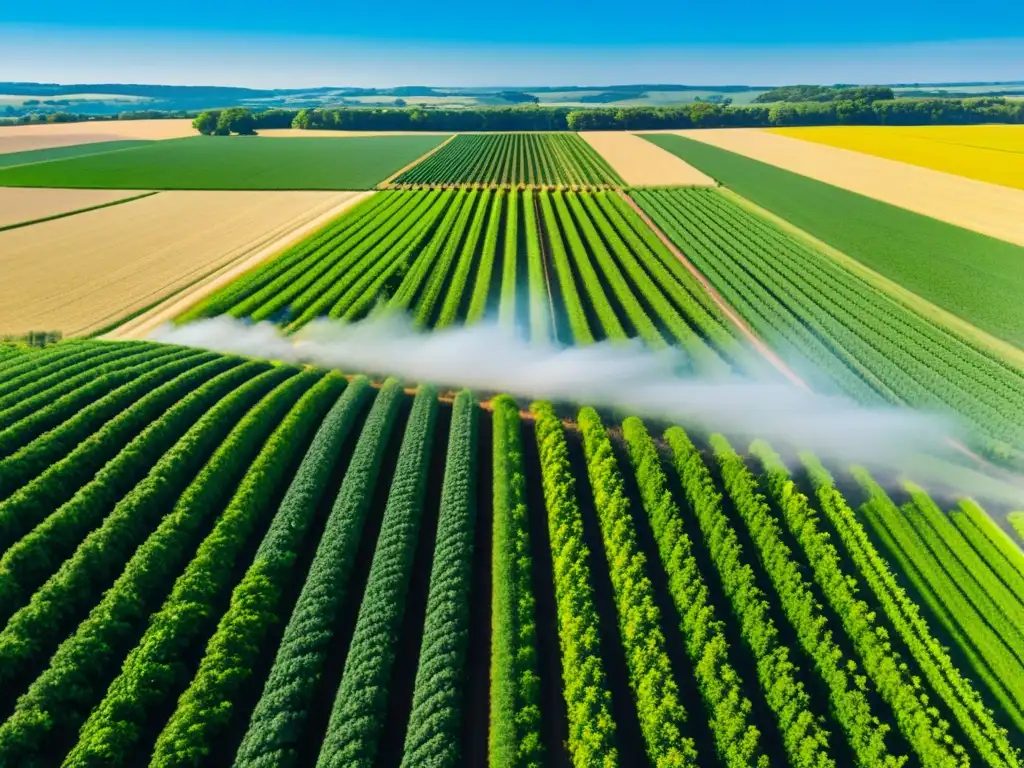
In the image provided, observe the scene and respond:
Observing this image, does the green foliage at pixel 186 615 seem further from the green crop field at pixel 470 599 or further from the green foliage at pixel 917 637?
the green foliage at pixel 917 637

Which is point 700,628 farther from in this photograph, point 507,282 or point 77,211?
point 77,211

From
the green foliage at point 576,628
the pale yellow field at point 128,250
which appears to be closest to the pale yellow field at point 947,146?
the green foliage at point 576,628

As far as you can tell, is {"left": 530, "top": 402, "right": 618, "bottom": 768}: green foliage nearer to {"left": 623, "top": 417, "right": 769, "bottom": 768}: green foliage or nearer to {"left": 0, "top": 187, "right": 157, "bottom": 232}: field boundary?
{"left": 623, "top": 417, "right": 769, "bottom": 768}: green foliage

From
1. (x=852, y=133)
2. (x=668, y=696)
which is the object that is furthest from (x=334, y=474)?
(x=852, y=133)

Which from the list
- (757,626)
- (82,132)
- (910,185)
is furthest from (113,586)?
(82,132)

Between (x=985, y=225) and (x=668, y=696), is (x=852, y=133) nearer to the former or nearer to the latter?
(x=985, y=225)

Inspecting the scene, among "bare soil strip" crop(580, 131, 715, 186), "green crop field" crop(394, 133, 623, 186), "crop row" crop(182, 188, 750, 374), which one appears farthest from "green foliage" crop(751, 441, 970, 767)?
"bare soil strip" crop(580, 131, 715, 186)

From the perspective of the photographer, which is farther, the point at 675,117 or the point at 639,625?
the point at 675,117
